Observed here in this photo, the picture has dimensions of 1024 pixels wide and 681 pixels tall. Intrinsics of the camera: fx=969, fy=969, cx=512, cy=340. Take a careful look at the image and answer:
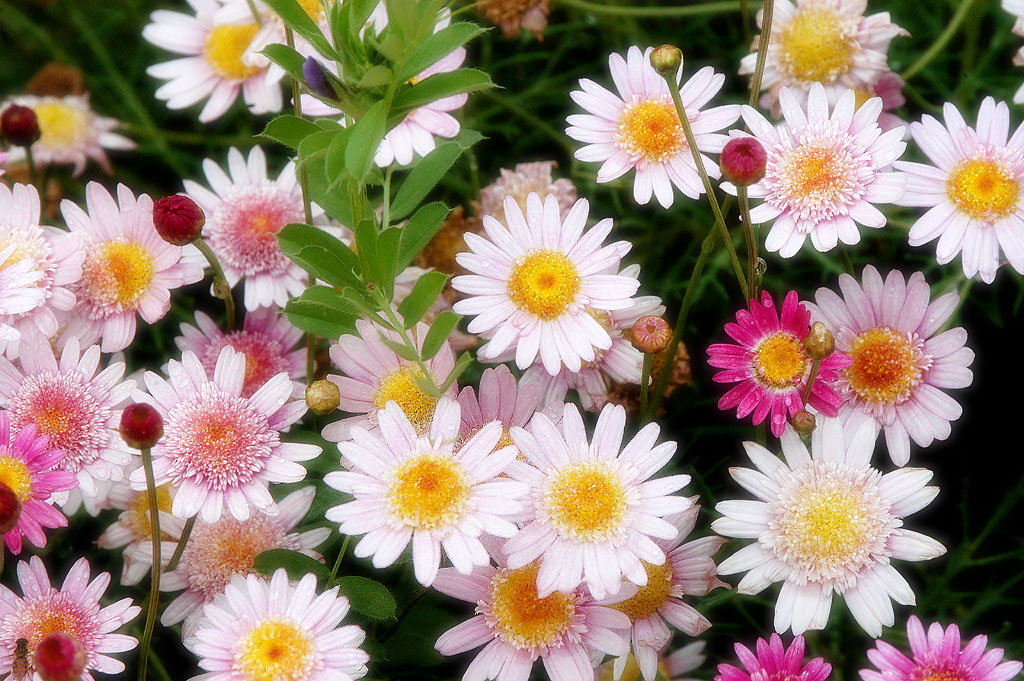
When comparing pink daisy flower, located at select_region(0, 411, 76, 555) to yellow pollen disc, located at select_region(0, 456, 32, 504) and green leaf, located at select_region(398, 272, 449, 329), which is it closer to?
yellow pollen disc, located at select_region(0, 456, 32, 504)

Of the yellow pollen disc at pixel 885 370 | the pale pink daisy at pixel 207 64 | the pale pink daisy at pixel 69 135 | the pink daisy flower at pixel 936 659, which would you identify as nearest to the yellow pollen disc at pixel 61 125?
the pale pink daisy at pixel 69 135

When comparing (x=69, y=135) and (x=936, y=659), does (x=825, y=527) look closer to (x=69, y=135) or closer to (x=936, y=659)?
(x=936, y=659)

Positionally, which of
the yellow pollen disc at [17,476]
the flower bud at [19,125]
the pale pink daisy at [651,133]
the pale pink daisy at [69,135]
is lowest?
the yellow pollen disc at [17,476]

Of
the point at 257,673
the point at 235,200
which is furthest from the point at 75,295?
the point at 257,673

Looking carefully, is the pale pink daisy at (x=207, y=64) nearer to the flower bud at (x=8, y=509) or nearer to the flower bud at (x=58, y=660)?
the flower bud at (x=8, y=509)

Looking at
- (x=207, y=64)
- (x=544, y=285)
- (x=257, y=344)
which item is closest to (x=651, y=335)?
(x=544, y=285)

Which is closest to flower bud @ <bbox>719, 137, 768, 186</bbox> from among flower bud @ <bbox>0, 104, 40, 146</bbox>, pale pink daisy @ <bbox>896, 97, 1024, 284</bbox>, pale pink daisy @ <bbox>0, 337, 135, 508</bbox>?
pale pink daisy @ <bbox>896, 97, 1024, 284</bbox>

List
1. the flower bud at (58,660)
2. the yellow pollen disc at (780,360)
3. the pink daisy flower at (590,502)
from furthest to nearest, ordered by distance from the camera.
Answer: the yellow pollen disc at (780,360) → the pink daisy flower at (590,502) → the flower bud at (58,660)
